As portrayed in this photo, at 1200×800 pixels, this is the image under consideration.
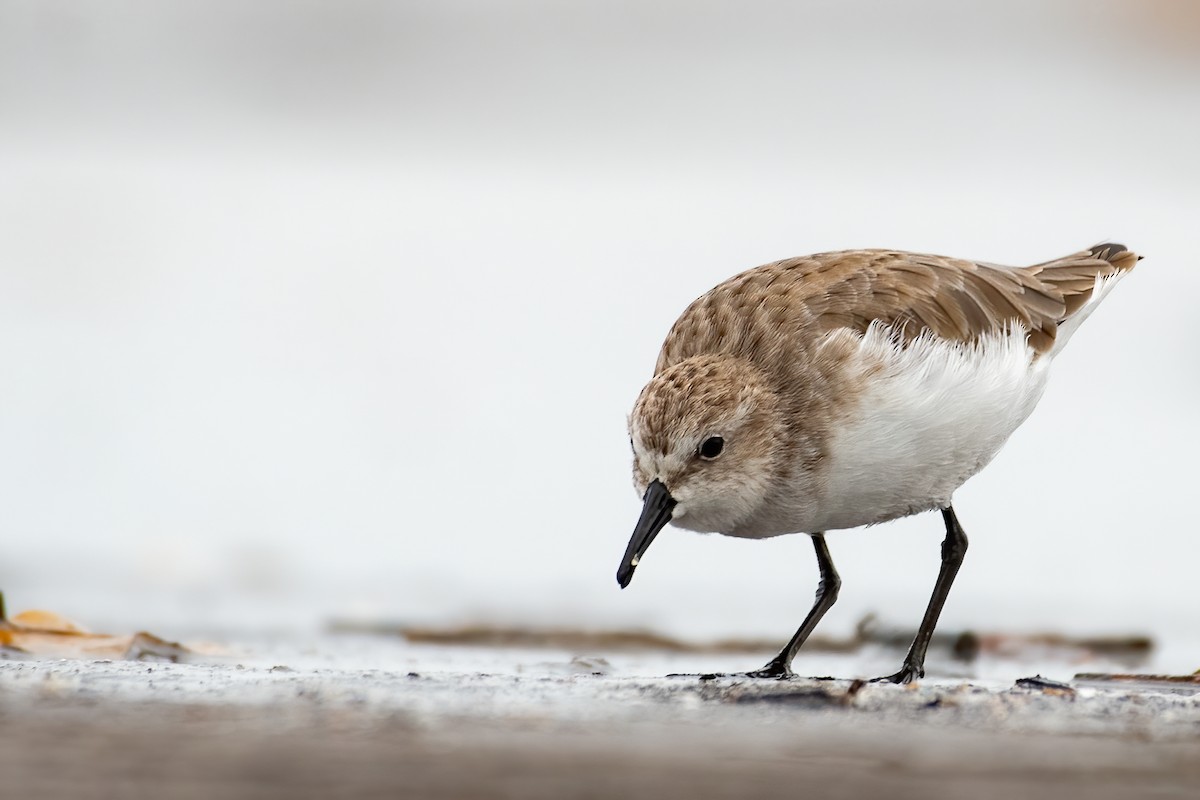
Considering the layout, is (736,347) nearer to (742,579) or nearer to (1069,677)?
(1069,677)

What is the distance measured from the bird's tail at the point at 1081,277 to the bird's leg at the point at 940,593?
76 cm

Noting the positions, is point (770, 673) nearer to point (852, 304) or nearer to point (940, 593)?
point (940, 593)

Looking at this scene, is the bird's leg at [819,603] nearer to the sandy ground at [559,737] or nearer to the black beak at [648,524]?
the black beak at [648,524]

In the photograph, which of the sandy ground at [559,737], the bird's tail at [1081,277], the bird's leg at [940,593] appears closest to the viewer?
the sandy ground at [559,737]

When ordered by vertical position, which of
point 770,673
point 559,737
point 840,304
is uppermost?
point 840,304

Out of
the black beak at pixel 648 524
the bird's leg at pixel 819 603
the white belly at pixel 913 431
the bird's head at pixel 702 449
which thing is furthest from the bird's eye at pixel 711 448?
the bird's leg at pixel 819 603

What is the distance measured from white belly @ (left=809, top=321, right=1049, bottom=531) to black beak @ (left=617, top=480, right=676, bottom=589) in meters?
0.45

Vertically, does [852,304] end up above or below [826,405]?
above

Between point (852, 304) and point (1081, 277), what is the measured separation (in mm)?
1364

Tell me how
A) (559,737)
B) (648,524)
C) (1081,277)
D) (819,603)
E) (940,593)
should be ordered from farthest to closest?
(1081,277)
(819,603)
(940,593)
(648,524)
(559,737)

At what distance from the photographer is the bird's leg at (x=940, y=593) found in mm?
4520

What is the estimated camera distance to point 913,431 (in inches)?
174

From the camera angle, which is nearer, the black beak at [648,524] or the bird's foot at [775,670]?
the black beak at [648,524]

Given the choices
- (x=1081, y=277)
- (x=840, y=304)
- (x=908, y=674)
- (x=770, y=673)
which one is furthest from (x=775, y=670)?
(x=1081, y=277)
